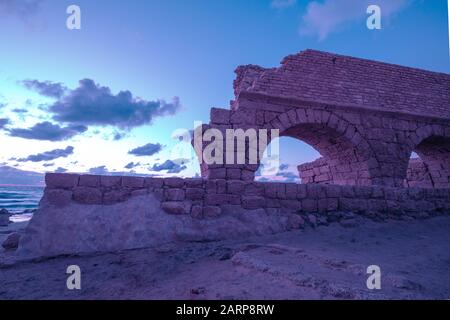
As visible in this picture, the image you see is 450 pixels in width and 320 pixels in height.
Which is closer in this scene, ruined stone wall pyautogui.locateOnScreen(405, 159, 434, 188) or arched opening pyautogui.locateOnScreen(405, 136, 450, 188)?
arched opening pyautogui.locateOnScreen(405, 136, 450, 188)

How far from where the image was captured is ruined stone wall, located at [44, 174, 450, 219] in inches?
161

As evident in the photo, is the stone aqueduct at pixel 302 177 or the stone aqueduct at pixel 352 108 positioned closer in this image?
the stone aqueduct at pixel 302 177

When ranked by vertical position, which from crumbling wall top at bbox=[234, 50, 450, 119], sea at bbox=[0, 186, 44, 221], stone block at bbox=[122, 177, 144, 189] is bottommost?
sea at bbox=[0, 186, 44, 221]

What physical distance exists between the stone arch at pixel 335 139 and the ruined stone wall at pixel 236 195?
251 centimetres

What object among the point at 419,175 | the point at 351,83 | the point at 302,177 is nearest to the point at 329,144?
the point at 351,83

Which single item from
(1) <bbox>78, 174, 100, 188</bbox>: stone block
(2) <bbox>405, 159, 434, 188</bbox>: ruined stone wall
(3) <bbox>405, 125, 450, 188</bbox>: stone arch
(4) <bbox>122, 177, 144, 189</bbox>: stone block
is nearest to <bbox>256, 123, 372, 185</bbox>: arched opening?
(3) <bbox>405, 125, 450, 188</bbox>: stone arch

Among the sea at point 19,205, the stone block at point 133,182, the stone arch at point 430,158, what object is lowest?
the sea at point 19,205

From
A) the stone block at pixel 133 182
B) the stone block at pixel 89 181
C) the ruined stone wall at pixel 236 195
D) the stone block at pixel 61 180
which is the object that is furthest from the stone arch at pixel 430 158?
the stone block at pixel 61 180

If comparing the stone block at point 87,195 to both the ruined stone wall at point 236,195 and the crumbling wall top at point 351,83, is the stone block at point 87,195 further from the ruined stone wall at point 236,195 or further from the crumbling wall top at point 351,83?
the crumbling wall top at point 351,83

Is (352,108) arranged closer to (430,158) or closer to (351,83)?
(351,83)

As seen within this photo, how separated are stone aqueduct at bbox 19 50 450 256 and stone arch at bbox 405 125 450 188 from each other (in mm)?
39

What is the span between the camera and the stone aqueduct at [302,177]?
396cm

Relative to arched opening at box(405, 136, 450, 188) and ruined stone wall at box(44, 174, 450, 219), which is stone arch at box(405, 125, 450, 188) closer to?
arched opening at box(405, 136, 450, 188)
